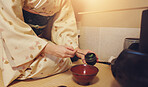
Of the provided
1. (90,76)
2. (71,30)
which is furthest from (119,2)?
(90,76)

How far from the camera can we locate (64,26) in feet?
4.58


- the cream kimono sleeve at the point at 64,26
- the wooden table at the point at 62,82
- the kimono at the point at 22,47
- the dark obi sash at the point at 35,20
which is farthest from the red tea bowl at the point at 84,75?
the dark obi sash at the point at 35,20

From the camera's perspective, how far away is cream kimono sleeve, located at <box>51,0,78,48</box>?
1373 millimetres

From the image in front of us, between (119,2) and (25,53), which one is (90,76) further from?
(119,2)

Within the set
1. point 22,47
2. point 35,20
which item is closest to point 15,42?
point 22,47

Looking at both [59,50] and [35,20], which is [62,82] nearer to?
[59,50]

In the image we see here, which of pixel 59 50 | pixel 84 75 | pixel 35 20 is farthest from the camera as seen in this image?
pixel 35 20

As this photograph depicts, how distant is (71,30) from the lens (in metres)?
1.43

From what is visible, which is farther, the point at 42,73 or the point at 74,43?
the point at 74,43

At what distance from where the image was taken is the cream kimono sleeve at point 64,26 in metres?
1.37

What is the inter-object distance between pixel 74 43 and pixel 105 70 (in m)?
0.43

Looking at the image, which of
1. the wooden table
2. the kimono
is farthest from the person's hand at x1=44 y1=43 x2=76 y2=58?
the wooden table

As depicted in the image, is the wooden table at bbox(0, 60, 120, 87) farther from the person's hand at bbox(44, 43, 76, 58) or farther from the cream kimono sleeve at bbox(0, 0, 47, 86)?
the person's hand at bbox(44, 43, 76, 58)

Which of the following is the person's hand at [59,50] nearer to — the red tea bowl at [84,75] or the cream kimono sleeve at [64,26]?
the red tea bowl at [84,75]
